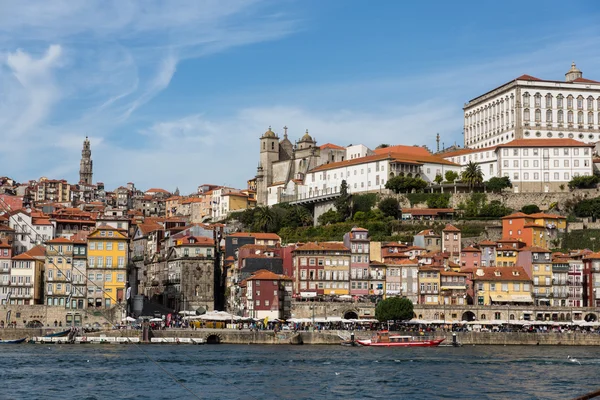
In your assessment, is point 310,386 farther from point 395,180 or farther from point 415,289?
point 395,180

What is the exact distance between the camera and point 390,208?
105m

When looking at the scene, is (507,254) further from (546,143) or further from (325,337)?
(546,143)

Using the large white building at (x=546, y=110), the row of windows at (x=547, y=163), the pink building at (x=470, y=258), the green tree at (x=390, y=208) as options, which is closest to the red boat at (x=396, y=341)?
the pink building at (x=470, y=258)

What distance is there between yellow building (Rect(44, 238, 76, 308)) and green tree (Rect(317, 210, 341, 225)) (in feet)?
113

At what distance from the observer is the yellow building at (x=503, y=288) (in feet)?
273

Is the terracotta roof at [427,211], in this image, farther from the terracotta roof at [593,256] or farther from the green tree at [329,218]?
the terracotta roof at [593,256]

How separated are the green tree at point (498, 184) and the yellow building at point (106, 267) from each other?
44.4 metres

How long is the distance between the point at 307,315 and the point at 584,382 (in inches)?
1328

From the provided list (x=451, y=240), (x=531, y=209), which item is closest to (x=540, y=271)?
(x=451, y=240)

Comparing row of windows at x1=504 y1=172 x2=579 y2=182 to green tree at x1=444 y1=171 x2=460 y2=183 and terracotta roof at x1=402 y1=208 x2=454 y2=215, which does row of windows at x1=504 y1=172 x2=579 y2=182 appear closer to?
green tree at x1=444 y1=171 x2=460 y2=183

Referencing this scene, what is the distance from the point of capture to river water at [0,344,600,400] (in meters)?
45.8

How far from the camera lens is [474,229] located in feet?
326

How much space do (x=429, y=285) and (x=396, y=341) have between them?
12.7m

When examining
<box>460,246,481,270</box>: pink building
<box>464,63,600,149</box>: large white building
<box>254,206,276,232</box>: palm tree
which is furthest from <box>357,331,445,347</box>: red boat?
<box>464,63,600,149</box>: large white building
